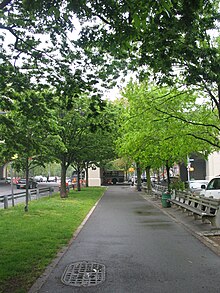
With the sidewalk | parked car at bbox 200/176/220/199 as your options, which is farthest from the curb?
parked car at bbox 200/176/220/199

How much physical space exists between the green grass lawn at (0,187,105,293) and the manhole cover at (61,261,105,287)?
494 millimetres

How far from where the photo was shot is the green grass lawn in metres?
6.11

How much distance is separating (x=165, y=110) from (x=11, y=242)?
778cm

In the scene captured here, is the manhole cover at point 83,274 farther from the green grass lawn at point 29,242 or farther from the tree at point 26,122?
the tree at point 26,122

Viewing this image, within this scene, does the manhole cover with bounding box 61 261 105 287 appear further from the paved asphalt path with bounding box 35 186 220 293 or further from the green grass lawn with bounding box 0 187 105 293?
the green grass lawn with bounding box 0 187 105 293

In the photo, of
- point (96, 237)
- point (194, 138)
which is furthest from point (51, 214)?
point (194, 138)

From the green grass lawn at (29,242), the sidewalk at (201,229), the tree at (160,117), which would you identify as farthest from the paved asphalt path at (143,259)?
the tree at (160,117)

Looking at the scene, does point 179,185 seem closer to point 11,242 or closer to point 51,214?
point 51,214

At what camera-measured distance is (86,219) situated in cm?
1424

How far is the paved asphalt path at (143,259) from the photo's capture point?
5.62m

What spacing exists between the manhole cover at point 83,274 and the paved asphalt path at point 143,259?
108mm

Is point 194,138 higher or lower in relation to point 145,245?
higher

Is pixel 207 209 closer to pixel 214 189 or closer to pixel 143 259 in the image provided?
pixel 214 189

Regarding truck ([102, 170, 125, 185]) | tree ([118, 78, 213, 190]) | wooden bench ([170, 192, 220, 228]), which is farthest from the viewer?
truck ([102, 170, 125, 185])
